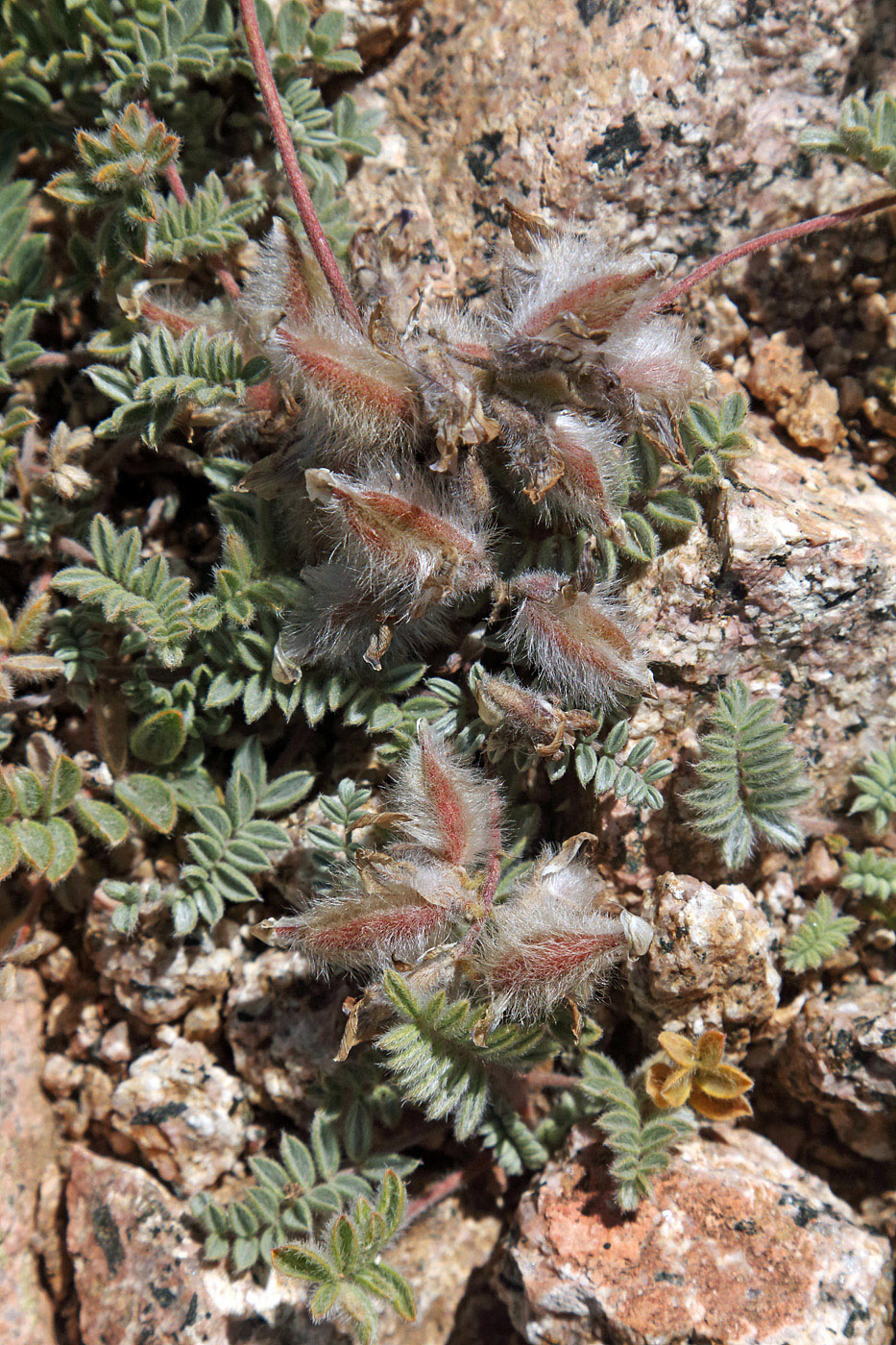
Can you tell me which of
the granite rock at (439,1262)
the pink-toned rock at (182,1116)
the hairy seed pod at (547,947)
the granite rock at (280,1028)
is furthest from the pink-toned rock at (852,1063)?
the pink-toned rock at (182,1116)

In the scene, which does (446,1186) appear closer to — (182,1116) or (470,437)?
(182,1116)

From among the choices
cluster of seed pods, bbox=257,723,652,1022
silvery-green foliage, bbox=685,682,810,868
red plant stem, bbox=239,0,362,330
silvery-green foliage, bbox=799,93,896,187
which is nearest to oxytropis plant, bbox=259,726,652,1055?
cluster of seed pods, bbox=257,723,652,1022

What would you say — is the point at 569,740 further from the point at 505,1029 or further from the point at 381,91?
the point at 381,91

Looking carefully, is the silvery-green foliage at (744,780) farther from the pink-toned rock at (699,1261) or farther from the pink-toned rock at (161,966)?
the pink-toned rock at (161,966)

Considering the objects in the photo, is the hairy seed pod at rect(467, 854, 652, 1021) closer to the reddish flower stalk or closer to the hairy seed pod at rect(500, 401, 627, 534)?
the hairy seed pod at rect(500, 401, 627, 534)

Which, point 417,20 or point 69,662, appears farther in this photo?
point 417,20

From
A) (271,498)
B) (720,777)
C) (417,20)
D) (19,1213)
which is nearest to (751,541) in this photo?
(720,777)

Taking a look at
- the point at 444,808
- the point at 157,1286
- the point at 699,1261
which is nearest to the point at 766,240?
the point at 444,808
